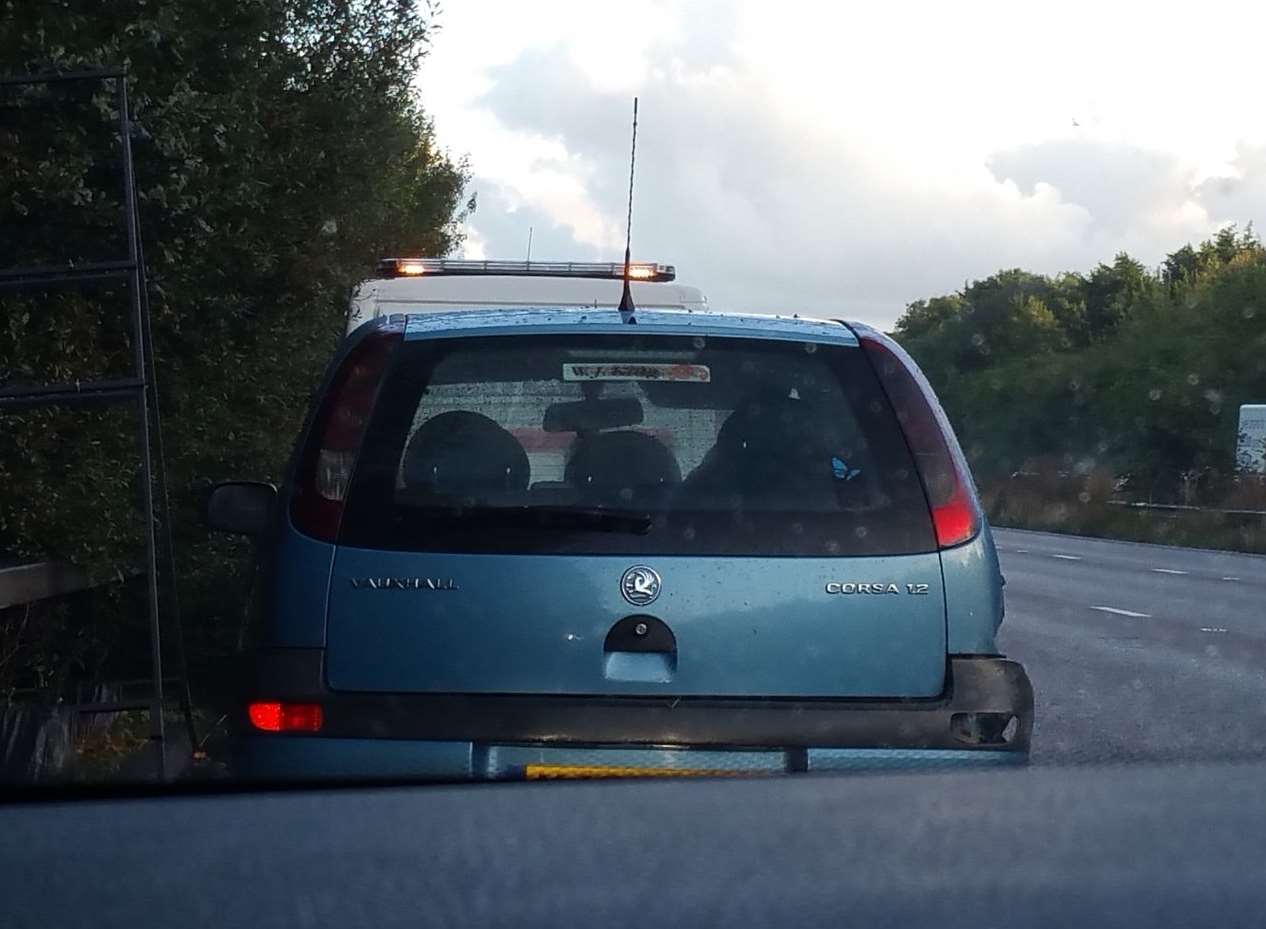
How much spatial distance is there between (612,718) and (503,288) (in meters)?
6.36

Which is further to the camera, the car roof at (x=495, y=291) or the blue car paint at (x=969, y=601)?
the car roof at (x=495, y=291)

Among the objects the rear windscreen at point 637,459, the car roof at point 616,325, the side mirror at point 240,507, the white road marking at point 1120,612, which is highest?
the car roof at point 616,325

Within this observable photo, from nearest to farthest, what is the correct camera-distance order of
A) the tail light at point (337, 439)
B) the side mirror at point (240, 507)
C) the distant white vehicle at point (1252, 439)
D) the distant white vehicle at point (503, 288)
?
the tail light at point (337, 439)
the side mirror at point (240, 507)
the distant white vehicle at point (503, 288)
the distant white vehicle at point (1252, 439)

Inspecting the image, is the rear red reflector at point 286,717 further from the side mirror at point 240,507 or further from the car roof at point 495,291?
the car roof at point 495,291

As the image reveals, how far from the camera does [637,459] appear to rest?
167 inches

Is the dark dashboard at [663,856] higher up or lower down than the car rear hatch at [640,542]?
lower down

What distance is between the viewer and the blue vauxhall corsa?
4016mm

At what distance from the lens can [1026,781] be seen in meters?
3.54

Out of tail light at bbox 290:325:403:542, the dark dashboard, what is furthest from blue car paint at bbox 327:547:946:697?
the dark dashboard

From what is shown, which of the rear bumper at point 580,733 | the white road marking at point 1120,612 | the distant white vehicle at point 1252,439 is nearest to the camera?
the rear bumper at point 580,733

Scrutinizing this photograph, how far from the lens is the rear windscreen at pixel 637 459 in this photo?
409 centimetres

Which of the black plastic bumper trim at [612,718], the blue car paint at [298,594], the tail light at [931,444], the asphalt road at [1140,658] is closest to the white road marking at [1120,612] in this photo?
the asphalt road at [1140,658]

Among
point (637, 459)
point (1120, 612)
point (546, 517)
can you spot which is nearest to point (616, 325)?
point (637, 459)

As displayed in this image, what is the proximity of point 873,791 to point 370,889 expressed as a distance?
0.92m
